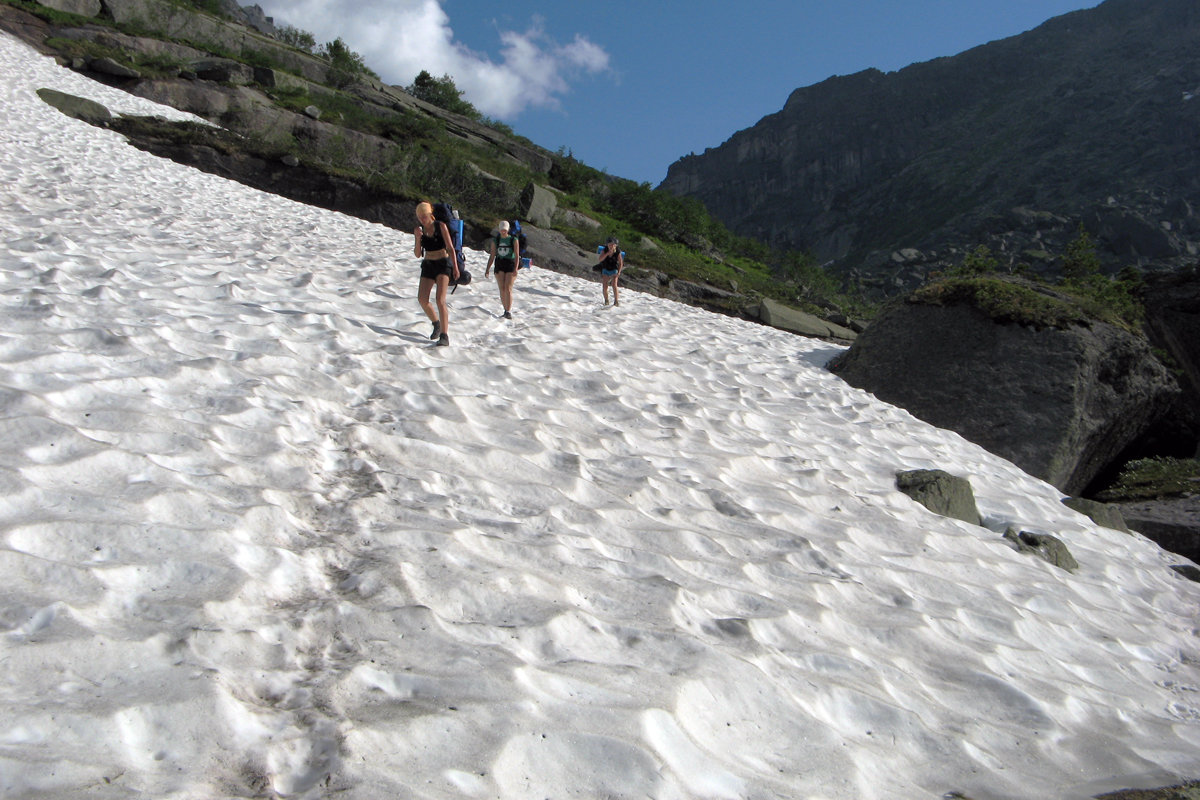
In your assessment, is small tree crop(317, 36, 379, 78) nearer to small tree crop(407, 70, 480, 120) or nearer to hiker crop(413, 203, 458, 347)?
small tree crop(407, 70, 480, 120)

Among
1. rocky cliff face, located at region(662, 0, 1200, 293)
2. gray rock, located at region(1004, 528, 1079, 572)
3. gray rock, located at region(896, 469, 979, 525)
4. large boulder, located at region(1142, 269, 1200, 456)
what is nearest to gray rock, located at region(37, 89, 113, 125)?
gray rock, located at region(896, 469, 979, 525)

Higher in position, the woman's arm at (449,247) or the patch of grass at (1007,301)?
the patch of grass at (1007,301)

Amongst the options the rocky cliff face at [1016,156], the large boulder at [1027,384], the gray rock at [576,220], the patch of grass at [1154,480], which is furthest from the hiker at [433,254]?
the rocky cliff face at [1016,156]

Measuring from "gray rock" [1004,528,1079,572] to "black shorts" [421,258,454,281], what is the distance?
7.18 m

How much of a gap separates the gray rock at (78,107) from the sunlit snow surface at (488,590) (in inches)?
765

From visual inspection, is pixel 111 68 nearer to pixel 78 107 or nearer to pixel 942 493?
pixel 78 107

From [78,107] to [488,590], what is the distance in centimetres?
2827

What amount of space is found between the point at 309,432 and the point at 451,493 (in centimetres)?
132

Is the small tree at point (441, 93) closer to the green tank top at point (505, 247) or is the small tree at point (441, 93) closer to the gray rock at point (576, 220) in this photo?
the gray rock at point (576, 220)

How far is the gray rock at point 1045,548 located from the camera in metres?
6.36

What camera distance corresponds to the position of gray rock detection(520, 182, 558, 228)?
95.1 ft

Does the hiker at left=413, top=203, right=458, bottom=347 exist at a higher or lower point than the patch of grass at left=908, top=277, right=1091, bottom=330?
lower

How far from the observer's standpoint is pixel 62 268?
27.2 ft

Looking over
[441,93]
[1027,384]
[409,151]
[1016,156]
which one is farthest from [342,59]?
[1016,156]
